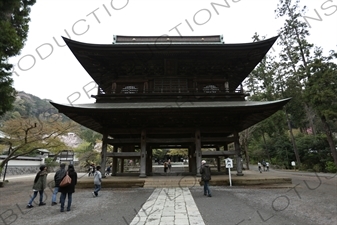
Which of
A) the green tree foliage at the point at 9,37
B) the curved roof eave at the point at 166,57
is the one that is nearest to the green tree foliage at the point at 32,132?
the curved roof eave at the point at 166,57

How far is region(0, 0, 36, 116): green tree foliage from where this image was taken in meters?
6.96

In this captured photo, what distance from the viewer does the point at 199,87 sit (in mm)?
14430

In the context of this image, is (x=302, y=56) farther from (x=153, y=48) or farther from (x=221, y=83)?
(x=153, y=48)

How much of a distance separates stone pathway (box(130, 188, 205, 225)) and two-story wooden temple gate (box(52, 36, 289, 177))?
4.85 m

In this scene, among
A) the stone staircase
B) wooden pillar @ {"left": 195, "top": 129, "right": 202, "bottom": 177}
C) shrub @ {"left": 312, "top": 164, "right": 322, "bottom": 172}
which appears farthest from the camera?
shrub @ {"left": 312, "top": 164, "right": 322, "bottom": 172}

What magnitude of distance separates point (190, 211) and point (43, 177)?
578 cm

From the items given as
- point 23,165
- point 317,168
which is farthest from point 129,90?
point 23,165

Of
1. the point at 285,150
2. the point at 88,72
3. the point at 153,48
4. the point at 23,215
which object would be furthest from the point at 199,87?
the point at 285,150

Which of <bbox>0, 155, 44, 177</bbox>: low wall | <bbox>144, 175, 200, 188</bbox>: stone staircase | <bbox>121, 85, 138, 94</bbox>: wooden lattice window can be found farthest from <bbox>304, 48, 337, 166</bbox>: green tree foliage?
<bbox>0, 155, 44, 177</bbox>: low wall

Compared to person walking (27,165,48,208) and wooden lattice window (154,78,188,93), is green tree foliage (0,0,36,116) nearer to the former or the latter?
person walking (27,165,48,208)

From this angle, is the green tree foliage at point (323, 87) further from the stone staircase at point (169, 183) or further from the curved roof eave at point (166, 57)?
the stone staircase at point (169, 183)

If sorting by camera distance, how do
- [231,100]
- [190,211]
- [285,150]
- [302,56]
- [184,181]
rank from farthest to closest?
1. [285,150]
2. [302,56]
3. [231,100]
4. [184,181]
5. [190,211]

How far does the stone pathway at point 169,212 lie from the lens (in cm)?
530

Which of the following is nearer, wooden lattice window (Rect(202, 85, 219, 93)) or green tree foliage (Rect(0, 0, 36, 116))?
green tree foliage (Rect(0, 0, 36, 116))
